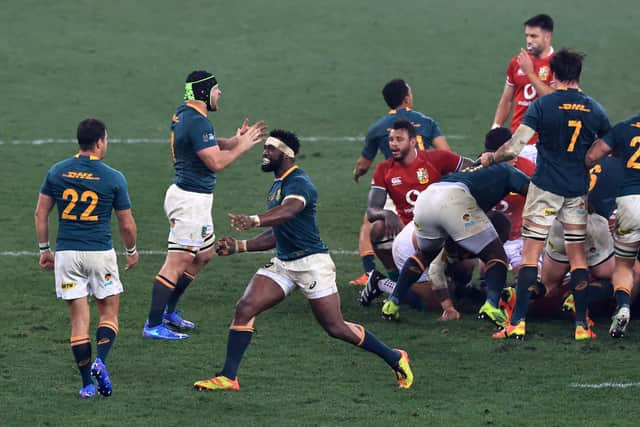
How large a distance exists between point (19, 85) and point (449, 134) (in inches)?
349

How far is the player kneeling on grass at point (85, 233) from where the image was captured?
1009 centimetres

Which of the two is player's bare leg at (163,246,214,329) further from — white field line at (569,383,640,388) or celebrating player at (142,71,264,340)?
white field line at (569,383,640,388)

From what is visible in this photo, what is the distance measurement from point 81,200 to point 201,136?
6.45ft

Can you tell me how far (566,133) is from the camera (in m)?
11.6

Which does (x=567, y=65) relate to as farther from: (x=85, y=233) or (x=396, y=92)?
(x=85, y=233)

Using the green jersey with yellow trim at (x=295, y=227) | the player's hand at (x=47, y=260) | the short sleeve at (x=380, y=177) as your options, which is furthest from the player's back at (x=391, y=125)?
the player's hand at (x=47, y=260)

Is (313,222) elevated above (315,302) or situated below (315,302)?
above

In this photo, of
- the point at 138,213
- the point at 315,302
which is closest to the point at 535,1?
the point at 138,213

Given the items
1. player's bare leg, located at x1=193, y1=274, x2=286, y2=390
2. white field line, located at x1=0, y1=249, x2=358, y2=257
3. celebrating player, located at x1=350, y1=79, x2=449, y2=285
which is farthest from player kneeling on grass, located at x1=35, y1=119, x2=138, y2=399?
white field line, located at x1=0, y1=249, x2=358, y2=257

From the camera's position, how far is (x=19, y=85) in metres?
25.0

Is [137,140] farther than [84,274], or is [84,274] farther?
[137,140]

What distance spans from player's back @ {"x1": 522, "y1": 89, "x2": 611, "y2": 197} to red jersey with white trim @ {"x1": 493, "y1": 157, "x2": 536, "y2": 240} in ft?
5.76

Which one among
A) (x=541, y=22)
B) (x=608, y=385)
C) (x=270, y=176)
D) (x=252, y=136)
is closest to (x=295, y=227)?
(x=252, y=136)

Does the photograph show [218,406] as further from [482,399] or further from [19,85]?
[19,85]
